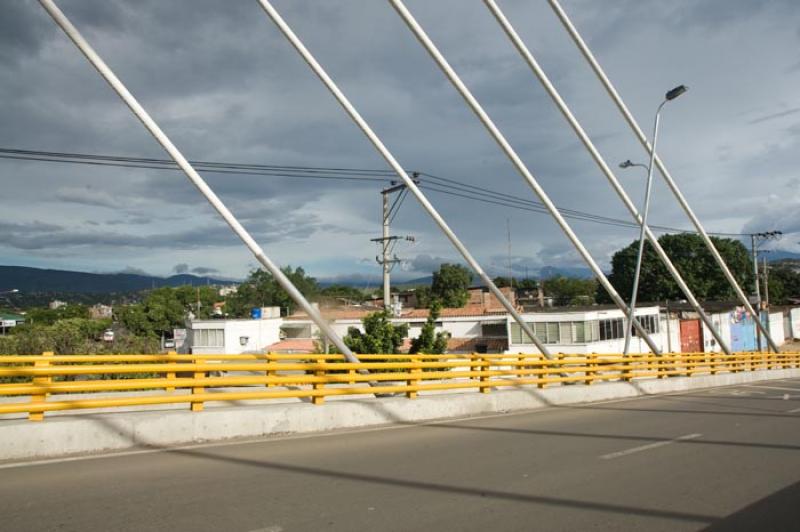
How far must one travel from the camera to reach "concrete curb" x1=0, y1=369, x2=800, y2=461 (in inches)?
294

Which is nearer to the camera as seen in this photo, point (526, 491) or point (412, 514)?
point (412, 514)

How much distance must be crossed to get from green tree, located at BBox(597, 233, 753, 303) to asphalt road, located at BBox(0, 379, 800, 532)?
67603mm

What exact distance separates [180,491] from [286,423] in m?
3.47

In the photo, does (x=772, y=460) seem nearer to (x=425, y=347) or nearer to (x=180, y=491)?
(x=180, y=491)

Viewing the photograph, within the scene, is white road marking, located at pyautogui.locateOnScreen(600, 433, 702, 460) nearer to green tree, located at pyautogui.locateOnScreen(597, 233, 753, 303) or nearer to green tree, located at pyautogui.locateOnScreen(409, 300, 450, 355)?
green tree, located at pyautogui.locateOnScreen(409, 300, 450, 355)

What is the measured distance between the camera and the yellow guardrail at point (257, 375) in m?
7.98

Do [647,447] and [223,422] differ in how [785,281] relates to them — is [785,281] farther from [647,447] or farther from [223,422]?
[223,422]

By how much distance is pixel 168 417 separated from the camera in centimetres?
845

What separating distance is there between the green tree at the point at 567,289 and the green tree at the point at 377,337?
10290 centimetres

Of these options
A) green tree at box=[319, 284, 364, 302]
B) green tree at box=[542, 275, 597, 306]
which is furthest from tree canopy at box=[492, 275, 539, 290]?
green tree at box=[319, 284, 364, 302]

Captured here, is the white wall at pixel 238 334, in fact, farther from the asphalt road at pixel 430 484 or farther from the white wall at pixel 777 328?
the white wall at pixel 777 328

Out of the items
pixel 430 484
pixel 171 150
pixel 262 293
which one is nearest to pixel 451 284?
pixel 262 293

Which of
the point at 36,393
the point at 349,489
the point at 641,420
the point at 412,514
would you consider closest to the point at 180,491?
the point at 349,489

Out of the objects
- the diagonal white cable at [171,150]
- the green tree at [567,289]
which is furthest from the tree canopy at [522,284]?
the diagonal white cable at [171,150]
